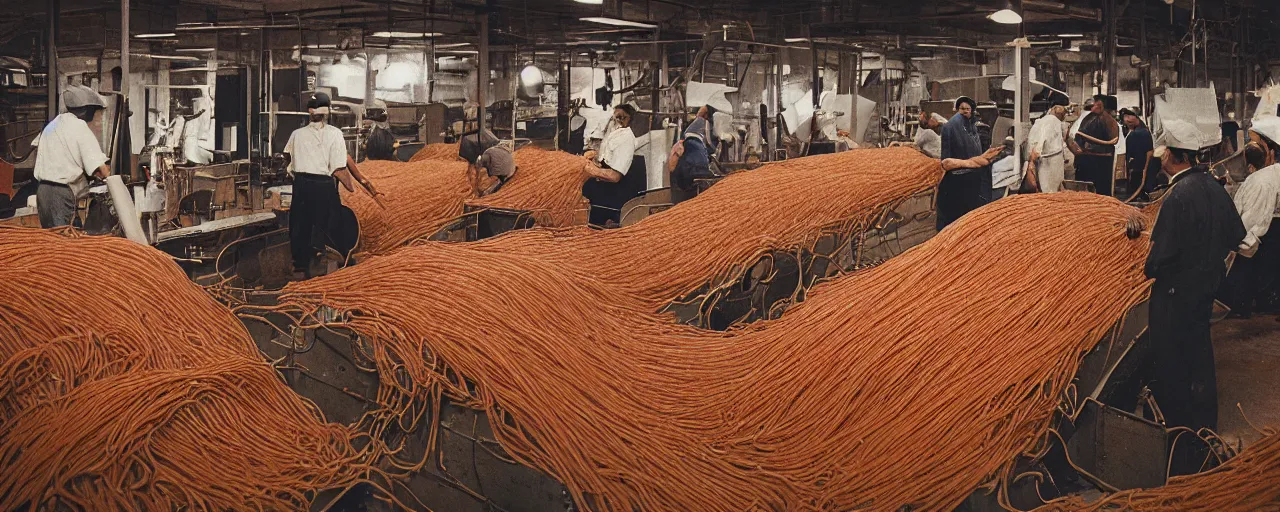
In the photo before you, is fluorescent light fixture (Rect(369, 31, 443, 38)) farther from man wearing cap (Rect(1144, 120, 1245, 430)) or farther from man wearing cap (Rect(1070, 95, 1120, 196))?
man wearing cap (Rect(1144, 120, 1245, 430))

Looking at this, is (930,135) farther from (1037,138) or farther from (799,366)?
(799,366)

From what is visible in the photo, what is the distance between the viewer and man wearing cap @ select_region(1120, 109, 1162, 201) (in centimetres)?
414

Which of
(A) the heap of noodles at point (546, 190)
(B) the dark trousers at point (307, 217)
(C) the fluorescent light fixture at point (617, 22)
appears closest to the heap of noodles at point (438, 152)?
(A) the heap of noodles at point (546, 190)

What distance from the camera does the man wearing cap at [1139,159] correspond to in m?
4.14

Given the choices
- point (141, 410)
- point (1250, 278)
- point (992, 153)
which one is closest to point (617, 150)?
point (992, 153)

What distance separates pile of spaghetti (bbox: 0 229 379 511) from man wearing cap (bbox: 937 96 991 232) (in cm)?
265

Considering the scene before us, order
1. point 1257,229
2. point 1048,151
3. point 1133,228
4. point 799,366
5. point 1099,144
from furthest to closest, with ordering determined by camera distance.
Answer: point 1048,151 < point 1099,144 < point 799,366 < point 1133,228 < point 1257,229

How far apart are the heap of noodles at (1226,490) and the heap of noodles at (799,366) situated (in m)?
0.39

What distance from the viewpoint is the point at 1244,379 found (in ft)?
12.0

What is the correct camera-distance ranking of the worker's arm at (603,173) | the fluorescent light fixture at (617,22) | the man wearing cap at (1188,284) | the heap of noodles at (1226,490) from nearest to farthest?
the heap of noodles at (1226,490)
the man wearing cap at (1188,284)
the fluorescent light fixture at (617,22)
the worker's arm at (603,173)

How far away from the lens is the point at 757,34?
577 centimetres

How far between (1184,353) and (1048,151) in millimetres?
1203

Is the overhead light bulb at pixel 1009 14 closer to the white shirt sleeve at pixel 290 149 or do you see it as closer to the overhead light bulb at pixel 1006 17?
the overhead light bulb at pixel 1006 17

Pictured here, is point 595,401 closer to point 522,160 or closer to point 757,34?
point 757,34
